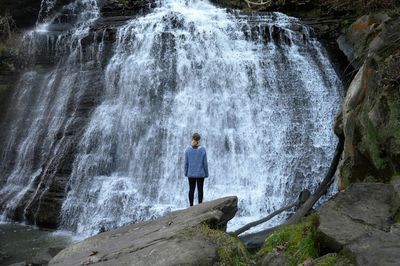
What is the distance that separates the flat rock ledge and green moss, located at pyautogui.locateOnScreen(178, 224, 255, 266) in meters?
0.05

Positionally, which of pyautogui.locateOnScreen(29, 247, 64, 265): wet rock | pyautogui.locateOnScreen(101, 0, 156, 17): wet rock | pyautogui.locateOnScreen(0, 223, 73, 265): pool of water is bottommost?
pyautogui.locateOnScreen(0, 223, 73, 265): pool of water

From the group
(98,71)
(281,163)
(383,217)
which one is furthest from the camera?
(98,71)

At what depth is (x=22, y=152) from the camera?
15.7m

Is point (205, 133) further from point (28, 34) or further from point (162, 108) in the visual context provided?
point (28, 34)

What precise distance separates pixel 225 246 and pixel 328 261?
1.57 meters

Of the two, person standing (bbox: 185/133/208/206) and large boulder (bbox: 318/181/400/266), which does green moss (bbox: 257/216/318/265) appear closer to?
large boulder (bbox: 318/181/400/266)

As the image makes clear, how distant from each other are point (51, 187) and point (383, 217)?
11.6 m

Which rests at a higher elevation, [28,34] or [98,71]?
[28,34]

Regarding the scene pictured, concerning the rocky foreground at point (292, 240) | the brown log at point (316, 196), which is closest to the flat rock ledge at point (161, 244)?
the rocky foreground at point (292, 240)

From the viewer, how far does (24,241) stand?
1150cm

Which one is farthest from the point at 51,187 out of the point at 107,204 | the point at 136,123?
the point at 136,123

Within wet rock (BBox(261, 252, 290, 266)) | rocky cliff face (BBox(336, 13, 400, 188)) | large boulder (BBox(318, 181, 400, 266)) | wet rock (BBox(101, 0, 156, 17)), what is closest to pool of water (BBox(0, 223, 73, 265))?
wet rock (BBox(261, 252, 290, 266))

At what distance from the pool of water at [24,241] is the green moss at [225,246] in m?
5.58

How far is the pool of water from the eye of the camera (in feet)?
33.4
